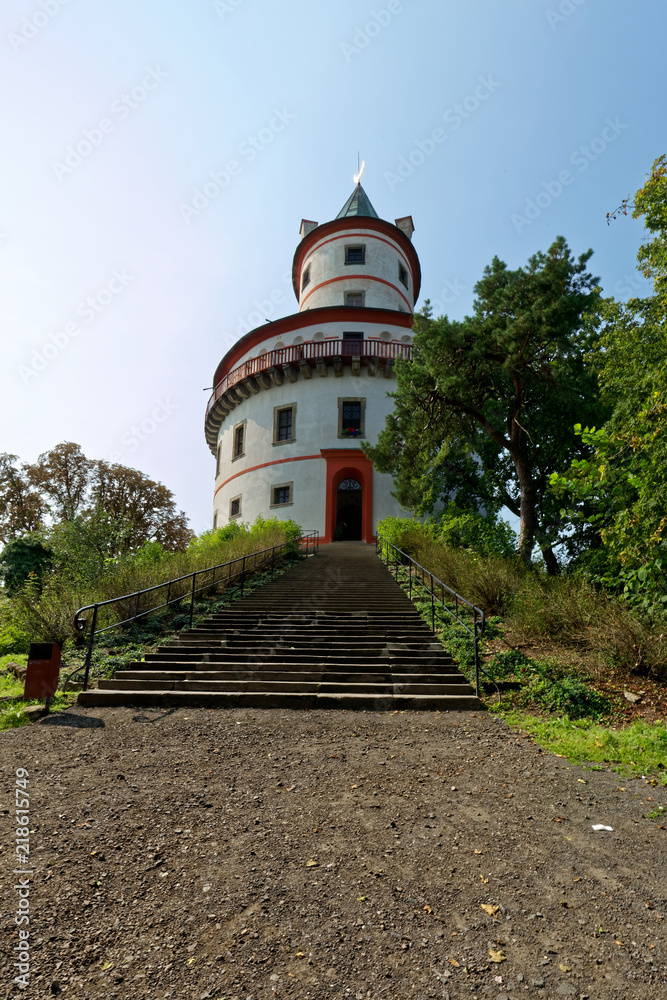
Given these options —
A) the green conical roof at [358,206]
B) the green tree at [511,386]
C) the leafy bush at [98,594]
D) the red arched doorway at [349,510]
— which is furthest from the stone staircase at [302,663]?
the green conical roof at [358,206]

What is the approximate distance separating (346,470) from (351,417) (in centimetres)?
289

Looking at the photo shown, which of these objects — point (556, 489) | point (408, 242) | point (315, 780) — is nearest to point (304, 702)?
point (315, 780)

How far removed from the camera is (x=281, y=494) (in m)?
25.9

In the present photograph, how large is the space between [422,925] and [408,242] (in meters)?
35.7

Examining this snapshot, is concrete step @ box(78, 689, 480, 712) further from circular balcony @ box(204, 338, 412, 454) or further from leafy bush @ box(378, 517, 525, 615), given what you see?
circular balcony @ box(204, 338, 412, 454)

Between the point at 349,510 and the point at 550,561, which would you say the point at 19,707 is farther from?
the point at 349,510

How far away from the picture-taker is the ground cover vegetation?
684cm

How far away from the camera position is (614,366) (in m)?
12.3

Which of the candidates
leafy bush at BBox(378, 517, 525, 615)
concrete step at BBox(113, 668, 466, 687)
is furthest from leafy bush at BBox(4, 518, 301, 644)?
leafy bush at BBox(378, 517, 525, 615)

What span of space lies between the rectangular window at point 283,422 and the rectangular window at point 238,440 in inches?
112

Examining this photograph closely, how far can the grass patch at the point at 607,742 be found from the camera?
4918 mm

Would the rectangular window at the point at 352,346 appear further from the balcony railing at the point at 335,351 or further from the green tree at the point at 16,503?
the green tree at the point at 16,503

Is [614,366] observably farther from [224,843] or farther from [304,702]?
[224,843]

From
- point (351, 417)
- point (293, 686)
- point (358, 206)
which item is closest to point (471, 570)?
point (293, 686)
